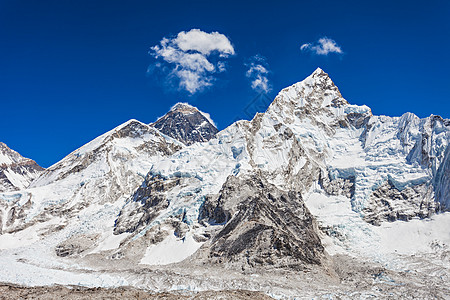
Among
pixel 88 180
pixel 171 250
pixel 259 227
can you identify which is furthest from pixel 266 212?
pixel 88 180

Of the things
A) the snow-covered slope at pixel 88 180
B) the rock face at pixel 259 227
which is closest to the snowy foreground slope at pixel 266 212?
the rock face at pixel 259 227

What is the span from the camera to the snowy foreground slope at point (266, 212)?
7381 cm

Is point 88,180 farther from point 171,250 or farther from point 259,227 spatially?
point 259,227

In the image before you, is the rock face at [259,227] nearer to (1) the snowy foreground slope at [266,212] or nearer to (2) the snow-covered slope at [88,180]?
(1) the snowy foreground slope at [266,212]

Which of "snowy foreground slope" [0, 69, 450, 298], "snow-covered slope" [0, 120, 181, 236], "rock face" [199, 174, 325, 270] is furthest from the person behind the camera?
"snow-covered slope" [0, 120, 181, 236]

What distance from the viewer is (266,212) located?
95062mm

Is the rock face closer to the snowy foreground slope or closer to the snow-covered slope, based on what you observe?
the snowy foreground slope

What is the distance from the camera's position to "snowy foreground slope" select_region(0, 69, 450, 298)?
73812mm

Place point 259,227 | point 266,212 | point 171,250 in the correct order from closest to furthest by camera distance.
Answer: point 259,227, point 171,250, point 266,212

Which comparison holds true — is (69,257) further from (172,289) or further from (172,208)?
(172,289)

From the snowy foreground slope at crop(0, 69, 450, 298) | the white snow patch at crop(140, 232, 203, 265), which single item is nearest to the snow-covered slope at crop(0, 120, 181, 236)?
the snowy foreground slope at crop(0, 69, 450, 298)

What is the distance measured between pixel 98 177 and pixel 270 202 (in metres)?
82.6

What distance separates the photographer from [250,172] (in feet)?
385

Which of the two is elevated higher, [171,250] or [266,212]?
[266,212]
